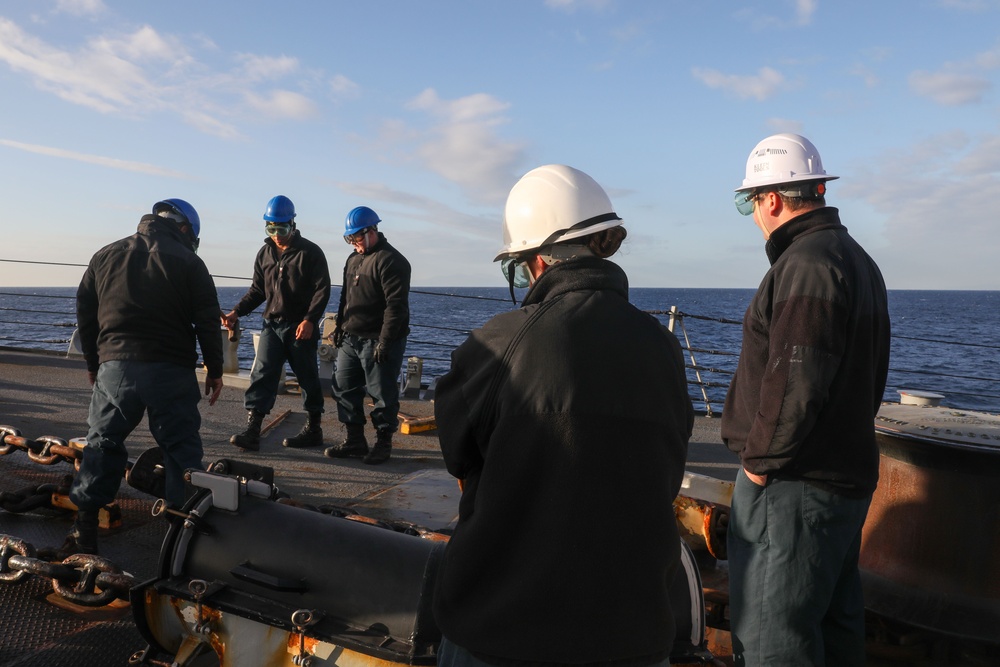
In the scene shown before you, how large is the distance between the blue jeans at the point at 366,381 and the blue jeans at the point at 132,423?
1938mm

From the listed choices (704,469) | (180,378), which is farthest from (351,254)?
(704,469)

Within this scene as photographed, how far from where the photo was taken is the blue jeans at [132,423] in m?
3.79

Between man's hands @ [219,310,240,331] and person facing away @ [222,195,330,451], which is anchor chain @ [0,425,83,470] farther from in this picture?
man's hands @ [219,310,240,331]

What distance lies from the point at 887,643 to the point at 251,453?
432 cm

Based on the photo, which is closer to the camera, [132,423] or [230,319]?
[132,423]

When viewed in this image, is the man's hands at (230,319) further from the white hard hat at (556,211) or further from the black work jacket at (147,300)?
the white hard hat at (556,211)

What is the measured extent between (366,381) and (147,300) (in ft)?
7.41

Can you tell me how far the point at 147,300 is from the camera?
3943mm

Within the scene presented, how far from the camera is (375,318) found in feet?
19.6

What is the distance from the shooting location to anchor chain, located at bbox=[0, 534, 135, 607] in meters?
2.87

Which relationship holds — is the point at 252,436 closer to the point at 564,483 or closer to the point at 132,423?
the point at 132,423

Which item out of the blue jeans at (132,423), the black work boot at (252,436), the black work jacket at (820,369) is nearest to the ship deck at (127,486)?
the black work boot at (252,436)

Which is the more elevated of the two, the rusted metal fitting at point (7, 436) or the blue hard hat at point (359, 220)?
the blue hard hat at point (359, 220)

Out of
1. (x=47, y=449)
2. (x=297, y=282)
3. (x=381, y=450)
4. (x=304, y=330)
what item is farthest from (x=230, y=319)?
(x=47, y=449)
